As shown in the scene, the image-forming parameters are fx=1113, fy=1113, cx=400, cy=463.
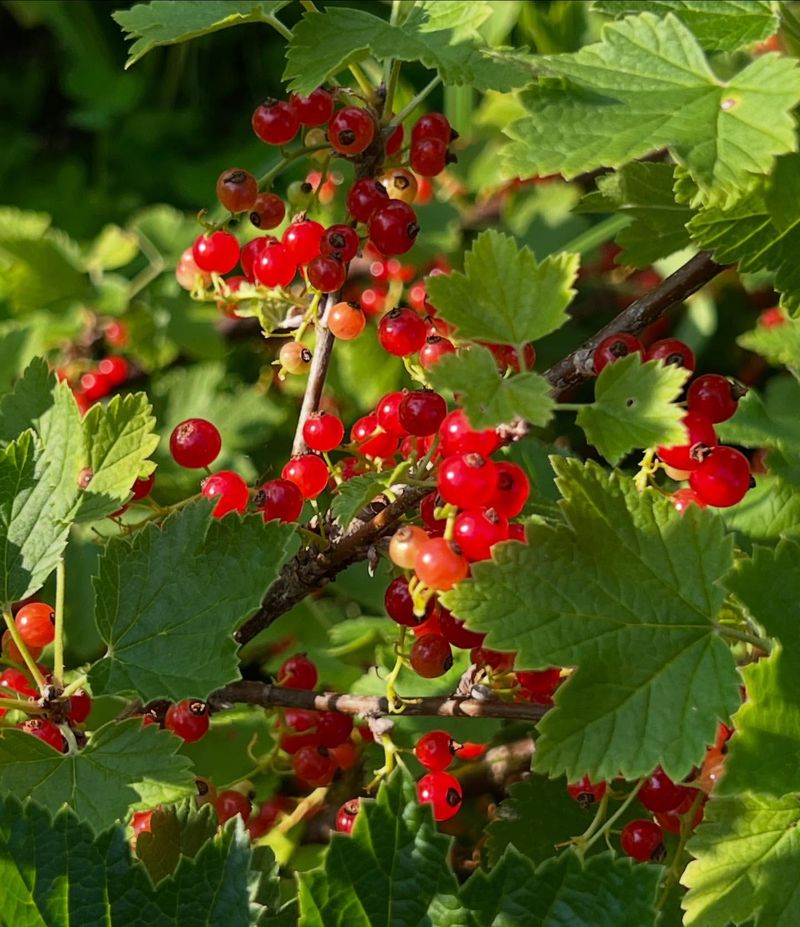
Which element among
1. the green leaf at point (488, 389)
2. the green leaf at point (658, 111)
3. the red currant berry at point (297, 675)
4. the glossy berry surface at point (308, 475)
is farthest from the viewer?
the red currant berry at point (297, 675)

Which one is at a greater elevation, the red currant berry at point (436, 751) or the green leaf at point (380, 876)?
the green leaf at point (380, 876)

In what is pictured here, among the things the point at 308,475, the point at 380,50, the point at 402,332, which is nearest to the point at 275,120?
the point at 380,50

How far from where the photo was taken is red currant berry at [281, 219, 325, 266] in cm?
127

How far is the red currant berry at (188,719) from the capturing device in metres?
1.26

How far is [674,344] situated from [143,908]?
76cm

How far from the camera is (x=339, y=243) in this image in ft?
4.11

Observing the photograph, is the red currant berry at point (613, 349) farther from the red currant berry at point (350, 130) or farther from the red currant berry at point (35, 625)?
the red currant berry at point (35, 625)

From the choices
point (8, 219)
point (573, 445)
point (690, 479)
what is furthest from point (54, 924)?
point (8, 219)

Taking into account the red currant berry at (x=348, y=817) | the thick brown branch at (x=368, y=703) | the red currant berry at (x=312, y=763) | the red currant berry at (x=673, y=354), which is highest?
the red currant berry at (x=673, y=354)

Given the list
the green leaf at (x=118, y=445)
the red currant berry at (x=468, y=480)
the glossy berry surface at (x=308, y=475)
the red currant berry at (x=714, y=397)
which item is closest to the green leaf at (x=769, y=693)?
the red currant berry at (x=714, y=397)

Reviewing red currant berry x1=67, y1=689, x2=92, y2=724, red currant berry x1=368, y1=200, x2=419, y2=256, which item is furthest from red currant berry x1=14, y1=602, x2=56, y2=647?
red currant berry x1=368, y1=200, x2=419, y2=256

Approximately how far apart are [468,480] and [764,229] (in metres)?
0.43

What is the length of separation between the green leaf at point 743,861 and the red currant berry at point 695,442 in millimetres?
321

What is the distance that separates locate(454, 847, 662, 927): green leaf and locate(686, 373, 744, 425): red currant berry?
0.43m
